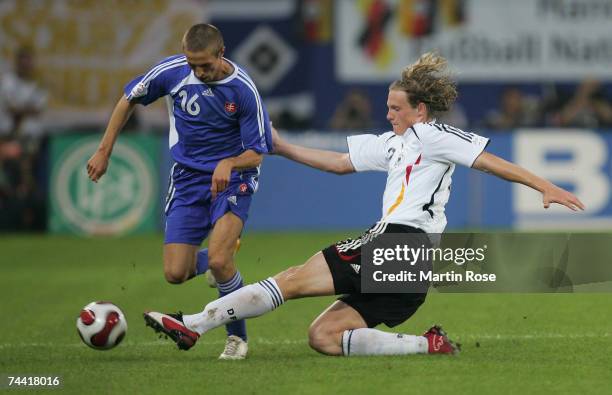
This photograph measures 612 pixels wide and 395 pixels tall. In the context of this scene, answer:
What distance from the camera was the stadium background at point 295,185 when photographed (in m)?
7.39

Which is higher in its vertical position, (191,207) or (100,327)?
(191,207)

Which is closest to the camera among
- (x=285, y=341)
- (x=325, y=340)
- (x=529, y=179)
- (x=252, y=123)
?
(x=529, y=179)

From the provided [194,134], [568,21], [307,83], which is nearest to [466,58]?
[568,21]

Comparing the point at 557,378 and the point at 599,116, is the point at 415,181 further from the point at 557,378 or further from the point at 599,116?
the point at 599,116

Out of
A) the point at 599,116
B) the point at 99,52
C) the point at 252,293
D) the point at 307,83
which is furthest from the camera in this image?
the point at 307,83

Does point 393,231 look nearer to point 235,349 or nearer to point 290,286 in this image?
point 290,286

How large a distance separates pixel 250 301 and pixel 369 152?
1.20 metres

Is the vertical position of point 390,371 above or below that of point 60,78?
below

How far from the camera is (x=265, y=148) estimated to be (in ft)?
25.8

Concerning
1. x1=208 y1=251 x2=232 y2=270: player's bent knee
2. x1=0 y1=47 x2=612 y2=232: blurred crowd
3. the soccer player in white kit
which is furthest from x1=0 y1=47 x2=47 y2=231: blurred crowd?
the soccer player in white kit

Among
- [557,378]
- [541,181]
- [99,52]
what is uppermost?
[99,52]

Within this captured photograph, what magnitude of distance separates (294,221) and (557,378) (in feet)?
32.3

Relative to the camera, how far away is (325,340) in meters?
7.54
